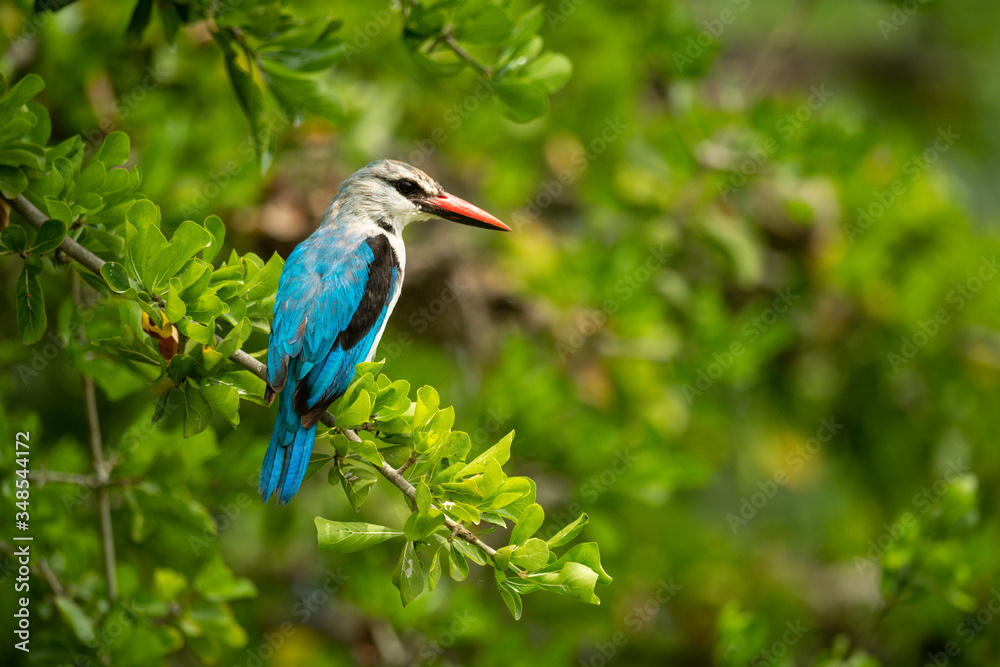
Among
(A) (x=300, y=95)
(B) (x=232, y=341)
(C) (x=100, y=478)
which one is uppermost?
(A) (x=300, y=95)

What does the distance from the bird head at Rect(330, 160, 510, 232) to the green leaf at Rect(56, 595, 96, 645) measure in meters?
1.26

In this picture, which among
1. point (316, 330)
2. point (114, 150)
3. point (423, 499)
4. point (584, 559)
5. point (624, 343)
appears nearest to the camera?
point (423, 499)

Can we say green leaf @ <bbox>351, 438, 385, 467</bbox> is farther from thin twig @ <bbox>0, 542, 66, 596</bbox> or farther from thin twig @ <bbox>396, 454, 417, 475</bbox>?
thin twig @ <bbox>0, 542, 66, 596</bbox>

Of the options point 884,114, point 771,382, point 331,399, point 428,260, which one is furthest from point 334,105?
point 884,114

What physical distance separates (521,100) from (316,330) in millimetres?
773

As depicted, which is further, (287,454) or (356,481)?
(287,454)

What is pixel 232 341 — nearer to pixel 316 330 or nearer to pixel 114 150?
pixel 316 330

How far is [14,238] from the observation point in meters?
1.55

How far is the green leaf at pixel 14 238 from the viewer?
1545 mm

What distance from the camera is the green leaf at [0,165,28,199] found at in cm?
158

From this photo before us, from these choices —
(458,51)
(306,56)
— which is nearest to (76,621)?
(306,56)

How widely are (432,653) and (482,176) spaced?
7.74 ft

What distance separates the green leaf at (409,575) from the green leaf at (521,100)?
1119 mm

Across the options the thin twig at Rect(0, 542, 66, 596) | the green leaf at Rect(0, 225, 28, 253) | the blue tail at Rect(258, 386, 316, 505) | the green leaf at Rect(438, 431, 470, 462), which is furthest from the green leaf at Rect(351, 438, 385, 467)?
the thin twig at Rect(0, 542, 66, 596)
